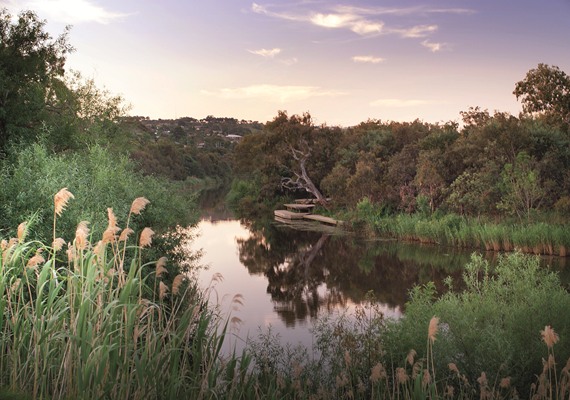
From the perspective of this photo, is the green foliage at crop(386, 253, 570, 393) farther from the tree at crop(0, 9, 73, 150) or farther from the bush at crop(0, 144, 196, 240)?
the tree at crop(0, 9, 73, 150)

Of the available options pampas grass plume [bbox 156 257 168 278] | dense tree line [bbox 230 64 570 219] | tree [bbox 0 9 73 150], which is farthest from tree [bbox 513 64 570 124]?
pampas grass plume [bbox 156 257 168 278]

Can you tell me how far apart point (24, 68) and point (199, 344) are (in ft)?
45.2

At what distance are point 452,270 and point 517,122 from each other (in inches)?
416

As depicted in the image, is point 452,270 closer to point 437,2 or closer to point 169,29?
point 437,2

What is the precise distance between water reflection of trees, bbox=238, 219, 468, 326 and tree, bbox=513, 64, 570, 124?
21.7 ft

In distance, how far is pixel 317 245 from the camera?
84.7 ft

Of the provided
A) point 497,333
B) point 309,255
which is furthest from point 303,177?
point 497,333

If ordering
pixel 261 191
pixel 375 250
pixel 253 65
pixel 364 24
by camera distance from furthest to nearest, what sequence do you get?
pixel 261 191
pixel 253 65
pixel 364 24
pixel 375 250

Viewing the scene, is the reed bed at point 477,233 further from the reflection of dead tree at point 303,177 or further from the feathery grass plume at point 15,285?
the feathery grass plume at point 15,285

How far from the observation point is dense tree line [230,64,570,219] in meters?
22.2

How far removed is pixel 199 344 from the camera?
5.90 meters

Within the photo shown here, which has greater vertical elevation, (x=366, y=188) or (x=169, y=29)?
(x=169, y=29)

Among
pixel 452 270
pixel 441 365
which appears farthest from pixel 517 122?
pixel 441 365

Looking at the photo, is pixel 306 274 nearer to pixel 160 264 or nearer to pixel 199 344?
pixel 199 344
